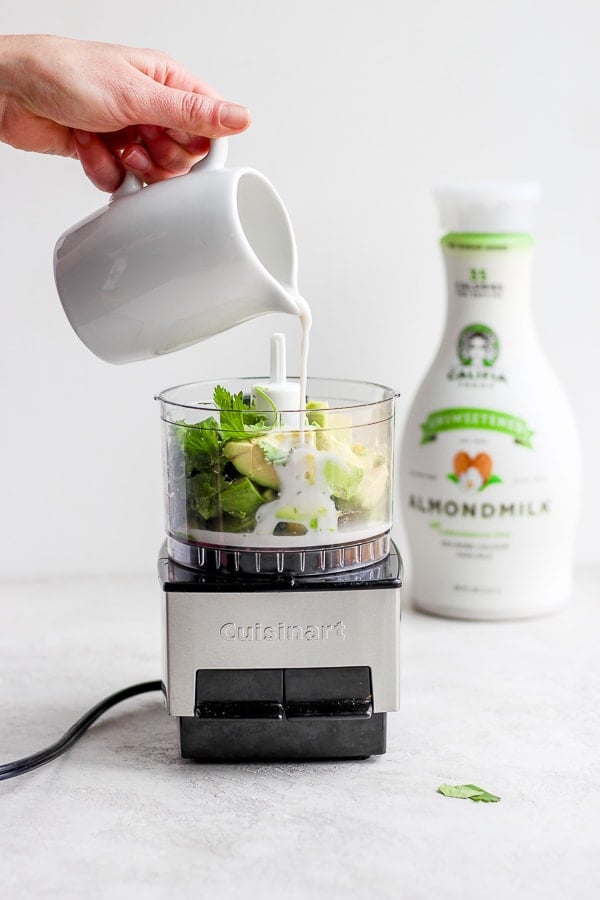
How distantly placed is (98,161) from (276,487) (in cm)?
34

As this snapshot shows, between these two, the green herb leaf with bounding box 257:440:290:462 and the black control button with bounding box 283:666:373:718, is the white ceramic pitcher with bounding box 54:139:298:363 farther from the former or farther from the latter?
the black control button with bounding box 283:666:373:718

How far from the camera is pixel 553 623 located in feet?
3.98

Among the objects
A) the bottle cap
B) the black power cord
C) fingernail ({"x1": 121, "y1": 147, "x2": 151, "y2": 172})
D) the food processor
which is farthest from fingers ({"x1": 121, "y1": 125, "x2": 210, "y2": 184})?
the black power cord

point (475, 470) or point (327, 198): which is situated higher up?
point (327, 198)

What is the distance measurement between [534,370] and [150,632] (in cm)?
48

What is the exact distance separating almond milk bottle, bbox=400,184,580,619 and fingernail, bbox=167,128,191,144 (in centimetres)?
34

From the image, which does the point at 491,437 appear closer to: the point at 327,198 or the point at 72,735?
the point at 327,198

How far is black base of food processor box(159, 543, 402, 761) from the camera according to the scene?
82 centimetres

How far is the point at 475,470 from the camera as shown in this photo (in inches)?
46.8

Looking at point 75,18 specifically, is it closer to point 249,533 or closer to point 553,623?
point 249,533

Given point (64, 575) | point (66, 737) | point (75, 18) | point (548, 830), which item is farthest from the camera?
point (64, 575)

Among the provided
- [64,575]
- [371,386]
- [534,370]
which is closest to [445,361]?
[534,370]

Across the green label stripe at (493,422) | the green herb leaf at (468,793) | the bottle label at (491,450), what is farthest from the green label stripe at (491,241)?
the green herb leaf at (468,793)

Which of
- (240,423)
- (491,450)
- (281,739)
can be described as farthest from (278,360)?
(491,450)
